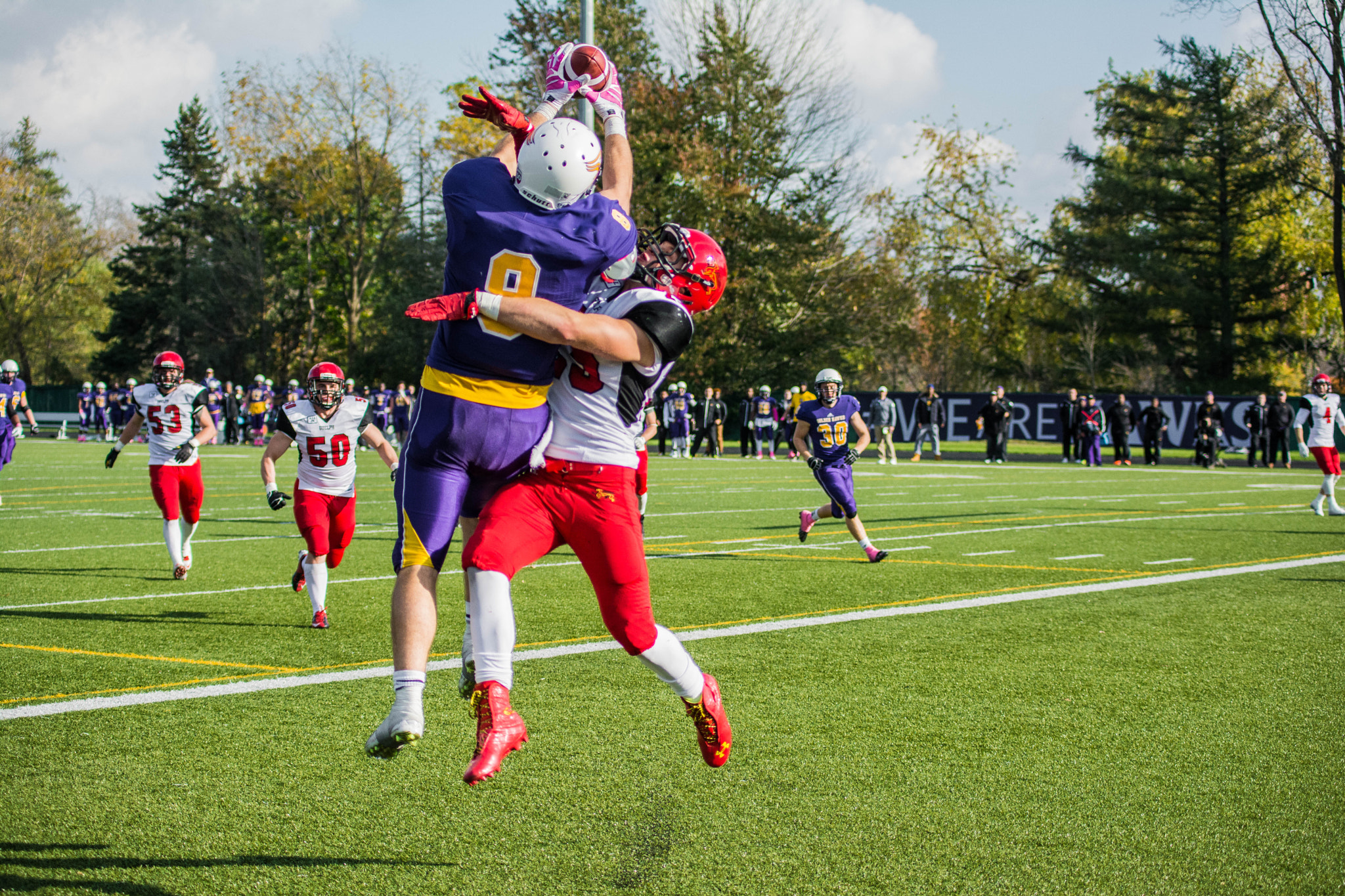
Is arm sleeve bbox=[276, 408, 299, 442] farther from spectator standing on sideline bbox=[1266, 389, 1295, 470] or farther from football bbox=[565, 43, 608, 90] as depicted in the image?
spectator standing on sideline bbox=[1266, 389, 1295, 470]

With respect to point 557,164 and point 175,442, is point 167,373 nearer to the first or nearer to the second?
point 175,442

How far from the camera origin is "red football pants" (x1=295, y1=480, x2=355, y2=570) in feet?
25.7

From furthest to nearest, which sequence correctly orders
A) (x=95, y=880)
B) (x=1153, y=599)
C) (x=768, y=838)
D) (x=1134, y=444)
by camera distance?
(x=1134, y=444) < (x=1153, y=599) < (x=768, y=838) < (x=95, y=880)

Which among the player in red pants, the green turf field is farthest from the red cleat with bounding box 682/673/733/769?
the green turf field

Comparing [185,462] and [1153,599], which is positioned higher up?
[185,462]

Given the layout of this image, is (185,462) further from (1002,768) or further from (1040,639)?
(1002,768)

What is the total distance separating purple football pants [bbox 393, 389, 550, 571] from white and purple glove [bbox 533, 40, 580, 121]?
132 centimetres

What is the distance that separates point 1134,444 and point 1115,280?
13.8 meters

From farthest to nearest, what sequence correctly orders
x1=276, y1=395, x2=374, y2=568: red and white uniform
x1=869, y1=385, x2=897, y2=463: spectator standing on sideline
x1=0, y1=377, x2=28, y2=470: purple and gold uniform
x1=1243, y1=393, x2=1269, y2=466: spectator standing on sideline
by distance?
x1=869, y1=385, x2=897, y2=463: spectator standing on sideline → x1=1243, y1=393, x2=1269, y2=466: spectator standing on sideline → x1=0, y1=377, x2=28, y2=470: purple and gold uniform → x1=276, y1=395, x2=374, y2=568: red and white uniform

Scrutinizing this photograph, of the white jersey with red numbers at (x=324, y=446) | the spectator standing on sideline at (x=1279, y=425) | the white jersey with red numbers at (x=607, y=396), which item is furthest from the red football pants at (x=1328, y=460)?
the white jersey with red numbers at (x=607, y=396)

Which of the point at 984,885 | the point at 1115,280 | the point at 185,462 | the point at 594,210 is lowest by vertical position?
the point at 984,885

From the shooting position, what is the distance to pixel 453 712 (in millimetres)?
5320

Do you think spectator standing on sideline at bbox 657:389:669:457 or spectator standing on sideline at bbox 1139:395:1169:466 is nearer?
spectator standing on sideline at bbox 1139:395:1169:466

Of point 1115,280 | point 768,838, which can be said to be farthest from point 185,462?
point 1115,280
